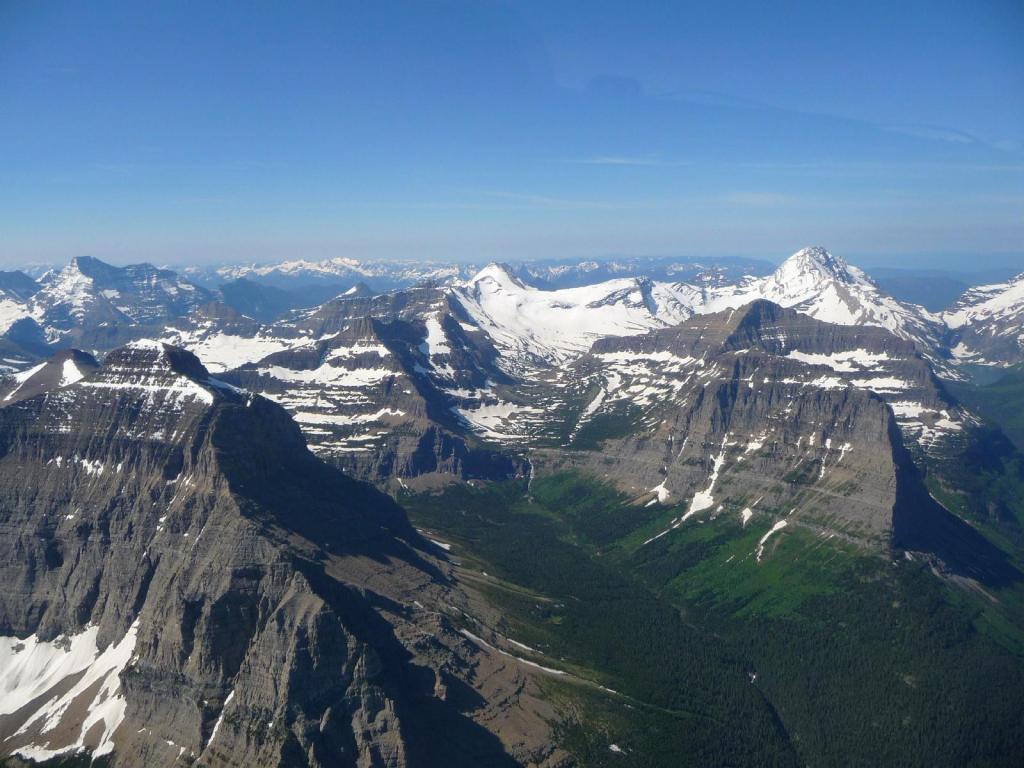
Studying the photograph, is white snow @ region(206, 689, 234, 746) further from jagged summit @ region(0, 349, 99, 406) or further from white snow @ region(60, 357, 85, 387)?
white snow @ region(60, 357, 85, 387)

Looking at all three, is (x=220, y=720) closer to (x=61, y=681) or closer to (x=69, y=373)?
(x=61, y=681)

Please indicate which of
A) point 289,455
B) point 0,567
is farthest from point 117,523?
point 289,455

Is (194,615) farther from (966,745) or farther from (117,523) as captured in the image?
(966,745)

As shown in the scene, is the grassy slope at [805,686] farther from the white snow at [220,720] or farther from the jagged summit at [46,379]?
the jagged summit at [46,379]

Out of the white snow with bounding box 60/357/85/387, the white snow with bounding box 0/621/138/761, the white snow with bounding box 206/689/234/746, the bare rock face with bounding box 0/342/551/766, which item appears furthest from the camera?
the white snow with bounding box 60/357/85/387

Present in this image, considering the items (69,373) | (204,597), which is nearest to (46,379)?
(69,373)

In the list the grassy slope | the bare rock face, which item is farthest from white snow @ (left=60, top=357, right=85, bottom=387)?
the grassy slope

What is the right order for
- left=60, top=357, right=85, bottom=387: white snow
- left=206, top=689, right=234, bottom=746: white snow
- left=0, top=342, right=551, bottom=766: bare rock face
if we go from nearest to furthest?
left=206, top=689, right=234, bottom=746: white snow → left=0, top=342, right=551, bottom=766: bare rock face → left=60, top=357, right=85, bottom=387: white snow

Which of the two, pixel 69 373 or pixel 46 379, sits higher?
pixel 69 373
